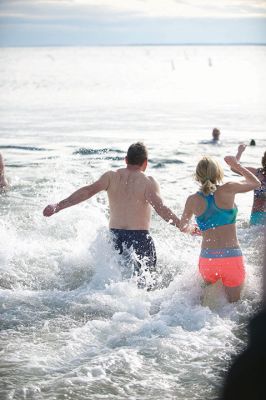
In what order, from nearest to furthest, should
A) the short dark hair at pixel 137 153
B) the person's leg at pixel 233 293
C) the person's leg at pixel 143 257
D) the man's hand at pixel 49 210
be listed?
1. the person's leg at pixel 233 293
2. the man's hand at pixel 49 210
3. the short dark hair at pixel 137 153
4. the person's leg at pixel 143 257

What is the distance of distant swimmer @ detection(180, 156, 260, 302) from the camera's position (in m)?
5.85

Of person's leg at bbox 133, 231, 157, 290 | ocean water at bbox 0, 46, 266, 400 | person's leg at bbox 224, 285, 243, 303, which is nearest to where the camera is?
ocean water at bbox 0, 46, 266, 400

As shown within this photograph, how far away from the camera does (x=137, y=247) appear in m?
6.93

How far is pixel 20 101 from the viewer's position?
1507 inches

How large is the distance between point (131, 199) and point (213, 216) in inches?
51.6

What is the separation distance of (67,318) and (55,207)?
1270 millimetres

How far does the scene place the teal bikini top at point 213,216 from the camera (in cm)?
586

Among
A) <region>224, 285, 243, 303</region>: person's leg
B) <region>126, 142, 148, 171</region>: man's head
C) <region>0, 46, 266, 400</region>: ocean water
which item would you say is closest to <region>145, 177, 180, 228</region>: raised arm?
<region>126, 142, 148, 171</region>: man's head

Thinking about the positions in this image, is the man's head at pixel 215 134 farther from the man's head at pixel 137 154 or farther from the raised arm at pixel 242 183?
the raised arm at pixel 242 183

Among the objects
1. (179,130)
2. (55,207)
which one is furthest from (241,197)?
(179,130)

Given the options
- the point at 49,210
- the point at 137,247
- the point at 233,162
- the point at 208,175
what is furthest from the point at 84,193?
the point at 233,162

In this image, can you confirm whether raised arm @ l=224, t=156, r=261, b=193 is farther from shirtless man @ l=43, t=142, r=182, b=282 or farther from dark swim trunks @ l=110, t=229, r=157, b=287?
dark swim trunks @ l=110, t=229, r=157, b=287

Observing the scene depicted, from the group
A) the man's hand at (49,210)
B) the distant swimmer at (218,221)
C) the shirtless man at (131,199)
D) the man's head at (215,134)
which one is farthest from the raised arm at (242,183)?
the man's head at (215,134)

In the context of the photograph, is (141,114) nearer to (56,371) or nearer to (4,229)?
(4,229)
